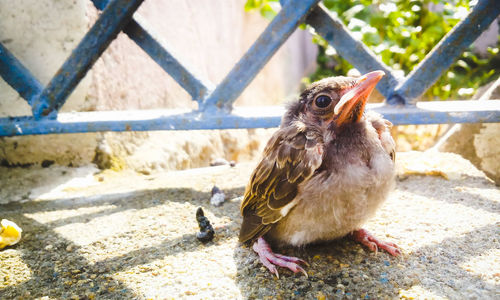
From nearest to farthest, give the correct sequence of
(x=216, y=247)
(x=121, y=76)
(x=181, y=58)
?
(x=216, y=247) → (x=181, y=58) → (x=121, y=76)

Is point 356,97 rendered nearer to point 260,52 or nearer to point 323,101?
point 323,101

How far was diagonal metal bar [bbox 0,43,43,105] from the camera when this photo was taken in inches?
100

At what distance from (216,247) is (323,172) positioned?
2.54 feet

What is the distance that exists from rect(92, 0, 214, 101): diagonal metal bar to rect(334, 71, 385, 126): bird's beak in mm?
1275

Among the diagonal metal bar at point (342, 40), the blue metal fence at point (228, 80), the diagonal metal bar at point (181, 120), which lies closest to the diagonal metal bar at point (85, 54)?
the blue metal fence at point (228, 80)

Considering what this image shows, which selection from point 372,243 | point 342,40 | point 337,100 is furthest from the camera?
point 342,40

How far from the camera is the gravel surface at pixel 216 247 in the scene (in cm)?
153

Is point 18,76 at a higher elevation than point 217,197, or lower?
lower

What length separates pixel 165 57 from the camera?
8.30ft

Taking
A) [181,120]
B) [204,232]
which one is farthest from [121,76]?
[204,232]

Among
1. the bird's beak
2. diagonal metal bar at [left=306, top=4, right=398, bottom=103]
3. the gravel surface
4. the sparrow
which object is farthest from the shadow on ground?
diagonal metal bar at [left=306, top=4, right=398, bottom=103]

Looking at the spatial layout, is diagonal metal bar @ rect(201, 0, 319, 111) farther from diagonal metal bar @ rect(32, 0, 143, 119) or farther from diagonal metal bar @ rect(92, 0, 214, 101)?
diagonal metal bar @ rect(32, 0, 143, 119)

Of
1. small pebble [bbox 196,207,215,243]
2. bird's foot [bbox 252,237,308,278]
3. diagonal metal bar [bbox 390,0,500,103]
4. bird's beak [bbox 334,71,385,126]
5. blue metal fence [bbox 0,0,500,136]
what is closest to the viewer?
bird's beak [bbox 334,71,385,126]

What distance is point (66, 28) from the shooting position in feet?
9.37
